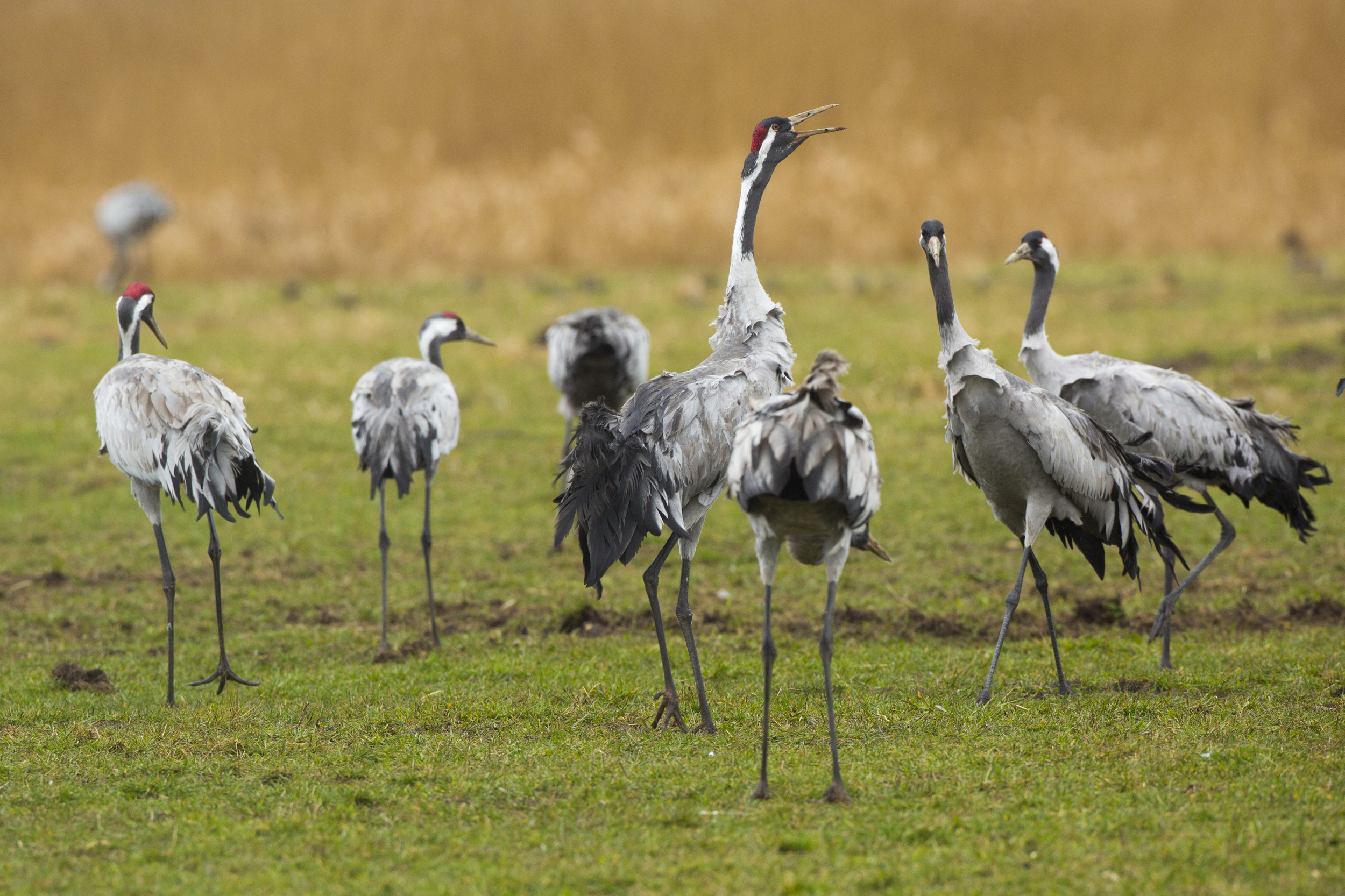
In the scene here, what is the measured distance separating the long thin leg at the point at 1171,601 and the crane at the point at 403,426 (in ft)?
12.6

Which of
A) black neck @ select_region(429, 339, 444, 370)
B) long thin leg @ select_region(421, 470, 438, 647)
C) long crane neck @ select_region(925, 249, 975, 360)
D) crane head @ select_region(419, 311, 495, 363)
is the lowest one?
long thin leg @ select_region(421, 470, 438, 647)

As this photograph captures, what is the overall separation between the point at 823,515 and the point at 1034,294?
355cm

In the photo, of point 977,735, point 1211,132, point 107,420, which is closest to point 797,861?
point 977,735

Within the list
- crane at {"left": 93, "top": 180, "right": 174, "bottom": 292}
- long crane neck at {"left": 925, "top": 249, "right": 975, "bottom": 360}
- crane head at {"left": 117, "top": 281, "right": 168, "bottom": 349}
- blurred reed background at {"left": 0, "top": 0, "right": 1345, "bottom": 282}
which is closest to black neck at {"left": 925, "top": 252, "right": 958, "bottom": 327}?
long crane neck at {"left": 925, "top": 249, "right": 975, "bottom": 360}

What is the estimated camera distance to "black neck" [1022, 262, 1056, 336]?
25.1 ft

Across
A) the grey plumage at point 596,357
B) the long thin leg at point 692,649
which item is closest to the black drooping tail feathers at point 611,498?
the long thin leg at point 692,649

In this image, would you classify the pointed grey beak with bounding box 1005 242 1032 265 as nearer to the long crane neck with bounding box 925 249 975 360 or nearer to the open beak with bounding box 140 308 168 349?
the long crane neck with bounding box 925 249 975 360

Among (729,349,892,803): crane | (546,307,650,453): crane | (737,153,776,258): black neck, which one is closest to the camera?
(729,349,892,803): crane

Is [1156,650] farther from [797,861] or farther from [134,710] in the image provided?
[134,710]

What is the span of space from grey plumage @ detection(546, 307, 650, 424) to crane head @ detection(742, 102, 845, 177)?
336cm

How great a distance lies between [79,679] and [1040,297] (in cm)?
559

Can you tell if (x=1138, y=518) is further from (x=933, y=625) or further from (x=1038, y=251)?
(x=1038, y=251)

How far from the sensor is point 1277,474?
24.1ft

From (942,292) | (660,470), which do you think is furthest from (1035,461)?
(660,470)
